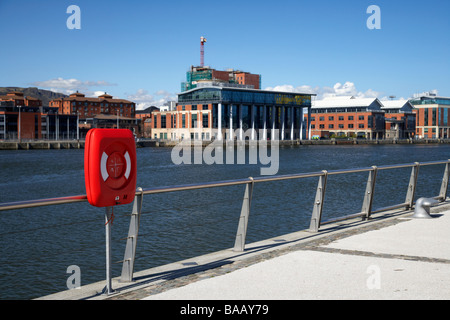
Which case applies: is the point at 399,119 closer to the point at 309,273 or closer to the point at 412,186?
the point at 412,186

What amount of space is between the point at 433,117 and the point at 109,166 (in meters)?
191

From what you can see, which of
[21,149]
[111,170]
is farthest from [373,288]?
[21,149]

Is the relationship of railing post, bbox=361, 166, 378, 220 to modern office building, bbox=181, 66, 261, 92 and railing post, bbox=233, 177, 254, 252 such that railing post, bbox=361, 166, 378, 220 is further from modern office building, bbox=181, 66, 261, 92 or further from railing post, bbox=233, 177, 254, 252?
modern office building, bbox=181, 66, 261, 92

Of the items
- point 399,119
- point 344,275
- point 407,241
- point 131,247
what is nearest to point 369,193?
point 407,241

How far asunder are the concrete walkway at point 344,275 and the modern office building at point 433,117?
610ft

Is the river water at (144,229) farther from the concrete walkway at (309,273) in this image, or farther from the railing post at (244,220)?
the concrete walkway at (309,273)

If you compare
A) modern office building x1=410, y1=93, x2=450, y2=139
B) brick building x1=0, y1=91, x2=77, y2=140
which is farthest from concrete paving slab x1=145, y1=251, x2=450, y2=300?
modern office building x1=410, y1=93, x2=450, y2=139

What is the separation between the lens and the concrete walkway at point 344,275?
5215mm

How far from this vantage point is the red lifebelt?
198 inches

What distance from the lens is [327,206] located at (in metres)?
24.9

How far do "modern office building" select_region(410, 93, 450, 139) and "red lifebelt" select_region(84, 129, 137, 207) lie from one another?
621 ft

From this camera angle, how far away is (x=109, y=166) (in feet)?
17.0
